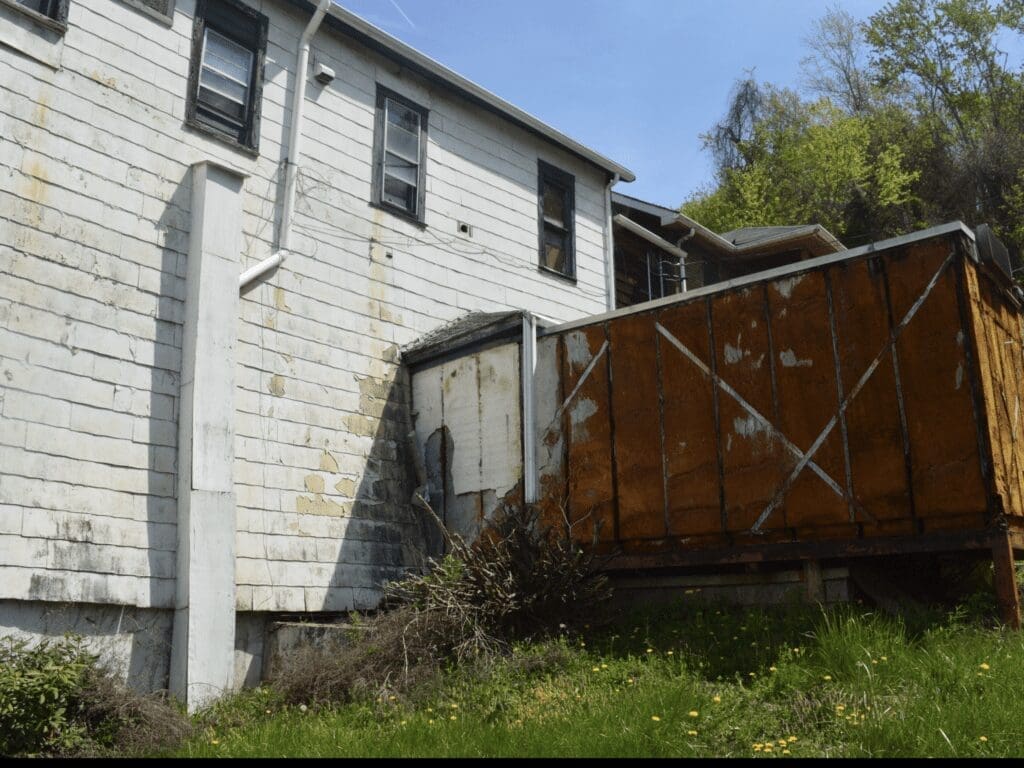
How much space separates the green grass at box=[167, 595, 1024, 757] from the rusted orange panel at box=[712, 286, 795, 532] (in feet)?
3.41

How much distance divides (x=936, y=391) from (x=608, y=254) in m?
7.84

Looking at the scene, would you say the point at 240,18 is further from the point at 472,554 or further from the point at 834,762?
the point at 834,762

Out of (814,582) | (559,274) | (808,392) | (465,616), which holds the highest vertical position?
(559,274)

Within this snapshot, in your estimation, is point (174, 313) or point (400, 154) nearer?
point (174, 313)

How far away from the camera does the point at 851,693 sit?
19.7 feet

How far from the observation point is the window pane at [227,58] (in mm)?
10062

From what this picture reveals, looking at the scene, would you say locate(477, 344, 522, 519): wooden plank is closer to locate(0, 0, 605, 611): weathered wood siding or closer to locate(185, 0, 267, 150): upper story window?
locate(0, 0, 605, 611): weathered wood siding

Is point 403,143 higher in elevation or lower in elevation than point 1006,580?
higher

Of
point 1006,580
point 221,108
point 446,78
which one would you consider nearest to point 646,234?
point 446,78

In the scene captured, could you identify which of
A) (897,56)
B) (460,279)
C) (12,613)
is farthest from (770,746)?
(897,56)

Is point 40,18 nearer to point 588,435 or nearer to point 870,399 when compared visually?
point 588,435

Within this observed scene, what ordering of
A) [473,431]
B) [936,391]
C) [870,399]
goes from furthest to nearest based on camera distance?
1. [473,431]
2. [870,399]
3. [936,391]

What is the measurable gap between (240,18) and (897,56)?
33.1 metres

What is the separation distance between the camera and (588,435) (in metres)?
9.80
